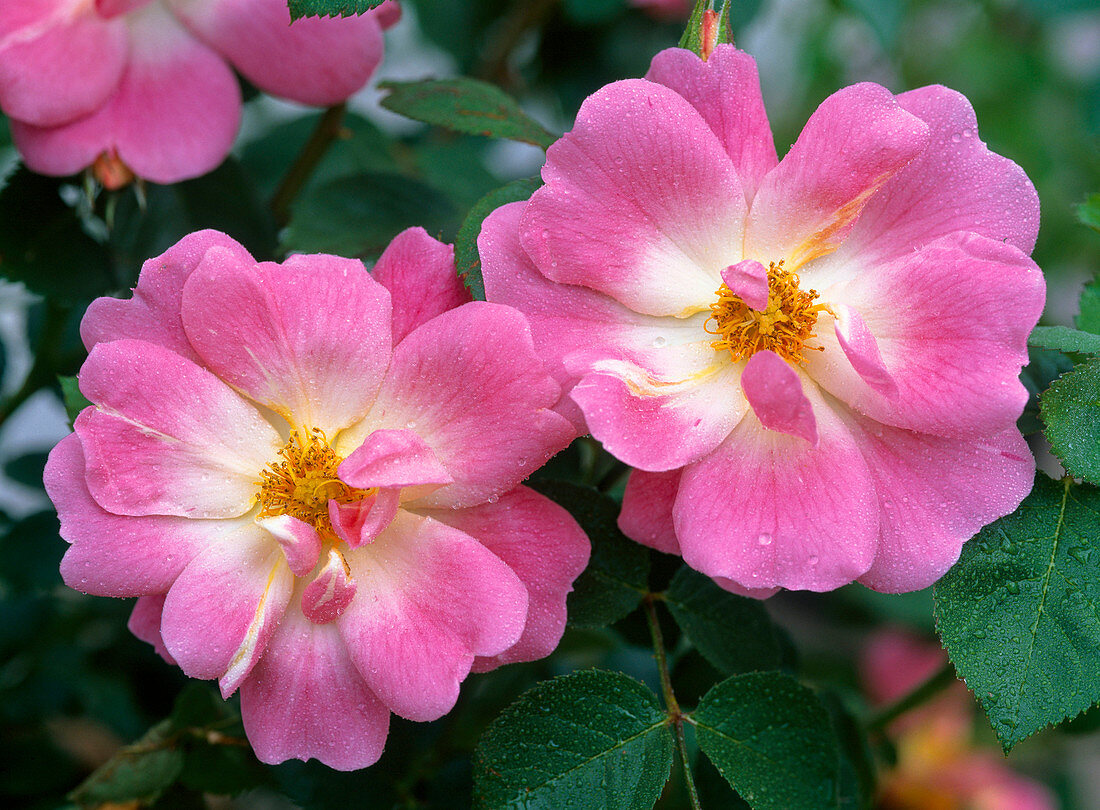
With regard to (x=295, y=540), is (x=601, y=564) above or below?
below

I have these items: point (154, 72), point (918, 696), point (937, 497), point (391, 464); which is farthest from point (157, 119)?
point (918, 696)

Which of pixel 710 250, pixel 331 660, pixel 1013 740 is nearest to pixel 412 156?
pixel 710 250

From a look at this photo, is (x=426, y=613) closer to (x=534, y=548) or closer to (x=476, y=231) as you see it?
(x=534, y=548)

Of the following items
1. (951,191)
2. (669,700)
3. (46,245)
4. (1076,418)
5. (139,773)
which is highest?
(951,191)

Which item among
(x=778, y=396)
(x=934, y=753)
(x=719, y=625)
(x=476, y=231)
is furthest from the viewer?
(x=934, y=753)

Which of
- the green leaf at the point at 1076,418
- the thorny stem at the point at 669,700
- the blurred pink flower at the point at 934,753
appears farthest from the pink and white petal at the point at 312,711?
the blurred pink flower at the point at 934,753

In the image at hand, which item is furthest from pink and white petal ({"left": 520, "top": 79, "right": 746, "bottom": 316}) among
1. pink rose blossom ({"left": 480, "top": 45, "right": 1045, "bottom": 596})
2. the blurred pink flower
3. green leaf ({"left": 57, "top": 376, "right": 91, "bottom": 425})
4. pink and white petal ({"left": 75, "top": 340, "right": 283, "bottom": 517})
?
the blurred pink flower

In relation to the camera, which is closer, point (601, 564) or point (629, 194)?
point (629, 194)
